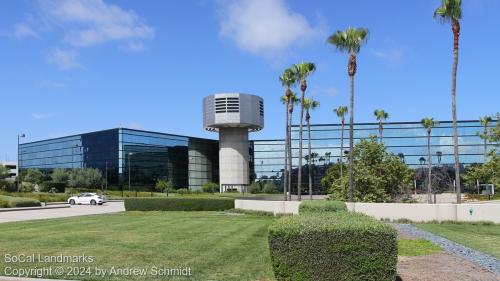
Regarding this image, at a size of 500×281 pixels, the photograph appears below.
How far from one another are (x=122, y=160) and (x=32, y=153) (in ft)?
126

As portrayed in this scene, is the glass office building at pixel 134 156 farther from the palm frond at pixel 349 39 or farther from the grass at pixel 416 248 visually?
the grass at pixel 416 248

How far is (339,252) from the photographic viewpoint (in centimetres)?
A: 784

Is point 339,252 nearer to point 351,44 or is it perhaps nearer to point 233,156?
point 351,44

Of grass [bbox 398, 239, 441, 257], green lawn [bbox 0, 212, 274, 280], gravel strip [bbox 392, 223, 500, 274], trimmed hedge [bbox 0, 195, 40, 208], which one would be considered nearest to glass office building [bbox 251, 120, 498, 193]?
trimmed hedge [bbox 0, 195, 40, 208]

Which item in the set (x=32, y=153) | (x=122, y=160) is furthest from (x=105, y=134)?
(x=32, y=153)

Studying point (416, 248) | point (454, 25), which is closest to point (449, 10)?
point (454, 25)

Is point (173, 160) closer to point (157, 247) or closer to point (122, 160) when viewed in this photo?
point (122, 160)

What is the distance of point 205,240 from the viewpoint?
16359 millimetres

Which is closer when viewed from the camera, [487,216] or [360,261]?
[360,261]

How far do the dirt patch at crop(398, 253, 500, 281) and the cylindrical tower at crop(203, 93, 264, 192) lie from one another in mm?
91045

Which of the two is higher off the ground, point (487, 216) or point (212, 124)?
point (212, 124)

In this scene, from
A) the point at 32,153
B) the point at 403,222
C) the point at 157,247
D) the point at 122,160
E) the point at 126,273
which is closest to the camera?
the point at 126,273

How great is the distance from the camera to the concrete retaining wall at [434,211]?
27.2 m

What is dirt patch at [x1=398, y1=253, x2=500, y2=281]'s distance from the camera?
418 inches
